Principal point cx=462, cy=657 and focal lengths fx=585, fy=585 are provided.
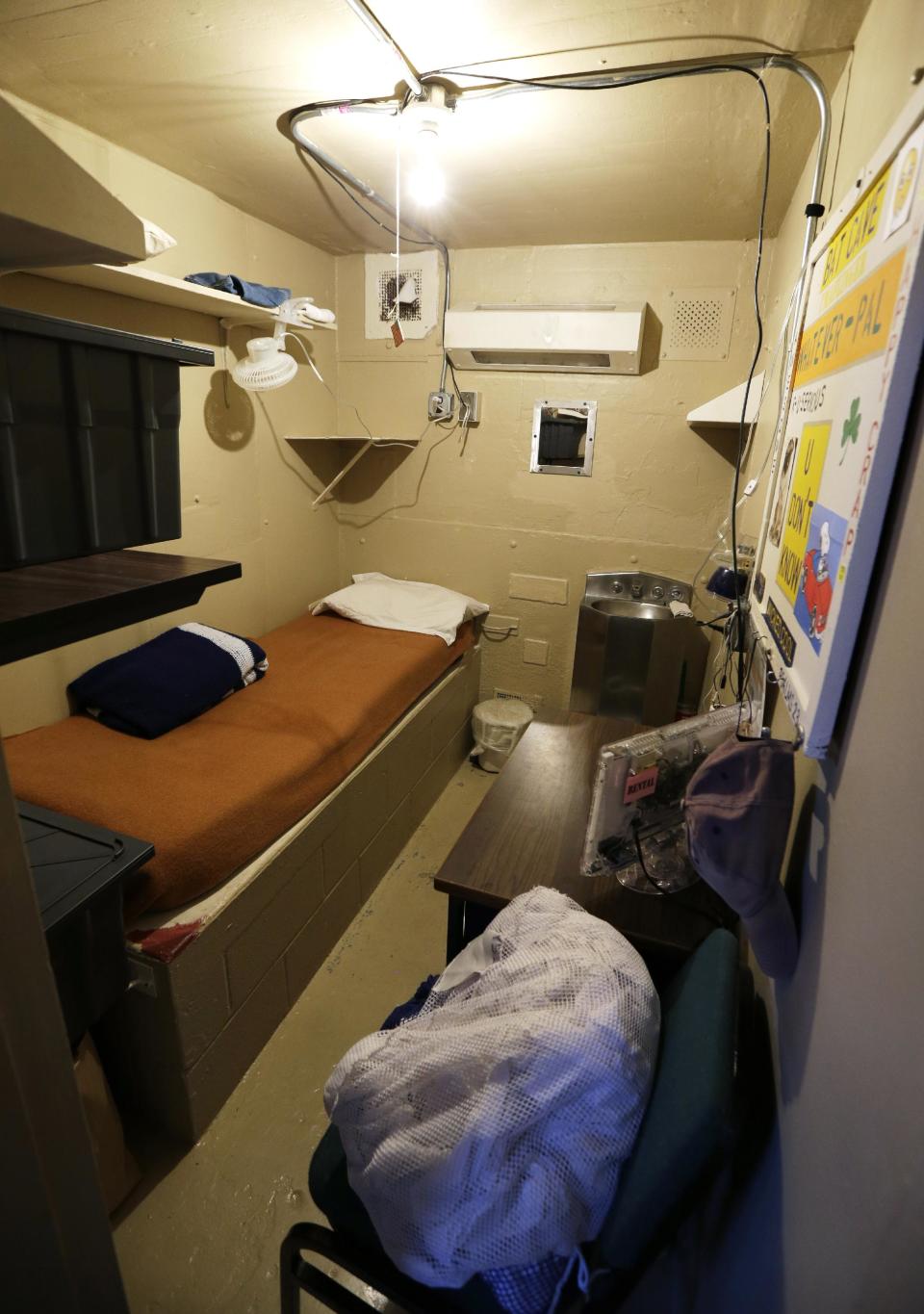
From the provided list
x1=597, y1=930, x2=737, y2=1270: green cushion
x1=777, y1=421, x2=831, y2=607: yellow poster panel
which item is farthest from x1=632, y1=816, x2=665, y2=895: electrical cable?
x1=777, y1=421, x2=831, y2=607: yellow poster panel

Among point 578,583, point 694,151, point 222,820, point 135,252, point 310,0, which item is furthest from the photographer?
point 578,583

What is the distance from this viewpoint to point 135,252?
2.16 feet

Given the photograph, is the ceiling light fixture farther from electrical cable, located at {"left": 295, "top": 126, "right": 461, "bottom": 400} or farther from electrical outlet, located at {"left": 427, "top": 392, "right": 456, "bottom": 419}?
electrical outlet, located at {"left": 427, "top": 392, "right": 456, "bottom": 419}

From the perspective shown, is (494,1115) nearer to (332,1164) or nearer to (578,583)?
(332,1164)

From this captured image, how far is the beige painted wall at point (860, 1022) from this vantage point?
0.43m

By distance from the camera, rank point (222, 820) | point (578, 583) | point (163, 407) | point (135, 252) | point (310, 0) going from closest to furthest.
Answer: point (135, 252)
point (163, 407)
point (310, 0)
point (222, 820)
point (578, 583)

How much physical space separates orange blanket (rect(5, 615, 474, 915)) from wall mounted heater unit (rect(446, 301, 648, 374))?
4.87 feet

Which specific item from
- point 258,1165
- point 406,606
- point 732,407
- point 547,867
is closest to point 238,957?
point 258,1165

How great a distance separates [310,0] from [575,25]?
0.54 metres

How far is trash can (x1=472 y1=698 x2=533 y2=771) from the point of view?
295cm

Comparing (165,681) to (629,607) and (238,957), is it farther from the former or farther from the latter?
(629,607)

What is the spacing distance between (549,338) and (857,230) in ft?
6.00

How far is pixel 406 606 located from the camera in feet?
9.70

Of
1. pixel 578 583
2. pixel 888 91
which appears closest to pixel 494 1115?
pixel 888 91
